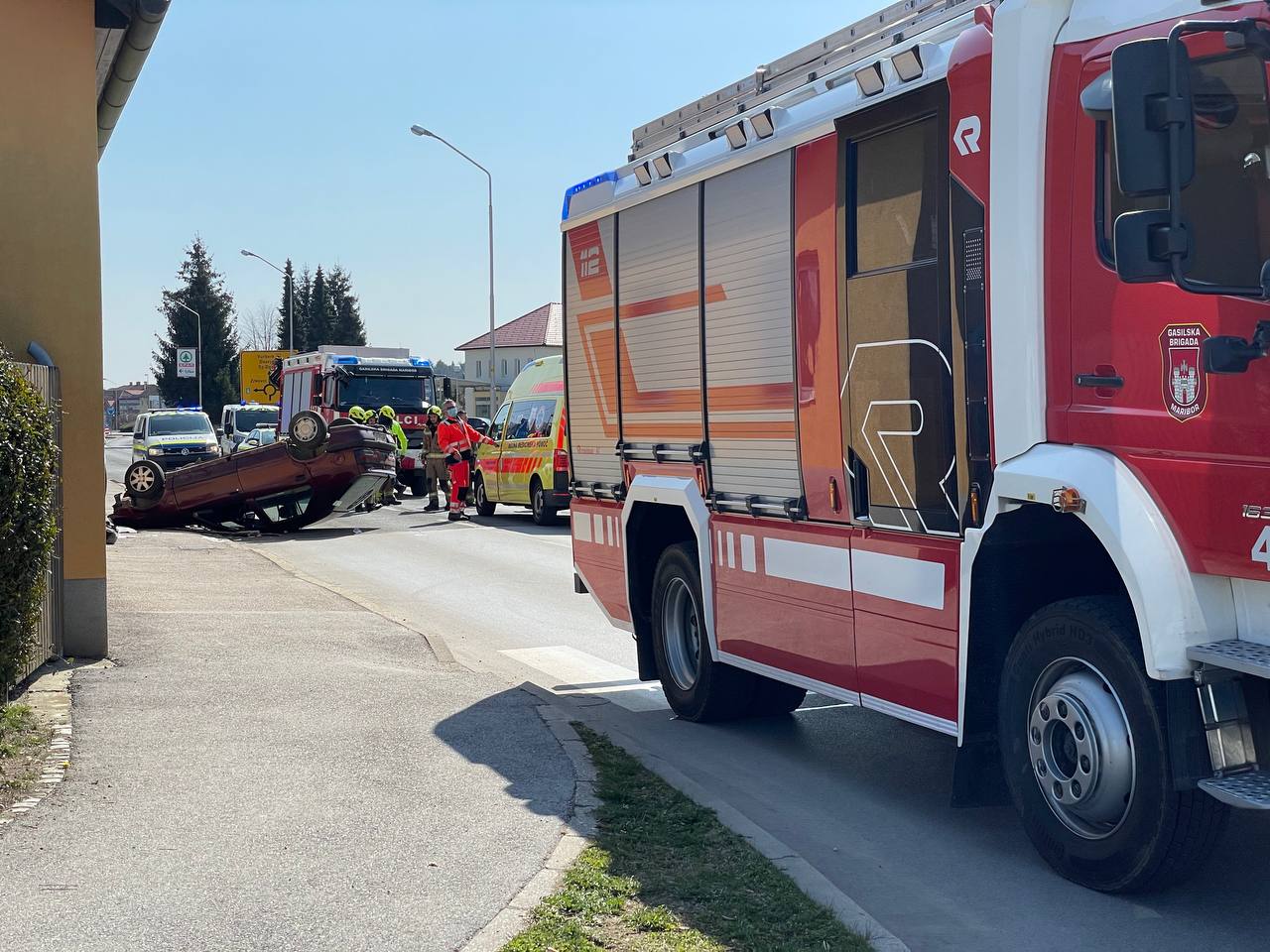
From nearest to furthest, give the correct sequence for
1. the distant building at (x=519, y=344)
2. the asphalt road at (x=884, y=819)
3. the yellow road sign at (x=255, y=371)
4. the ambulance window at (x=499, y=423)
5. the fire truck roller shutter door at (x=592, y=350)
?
the asphalt road at (x=884, y=819), the fire truck roller shutter door at (x=592, y=350), the ambulance window at (x=499, y=423), the yellow road sign at (x=255, y=371), the distant building at (x=519, y=344)

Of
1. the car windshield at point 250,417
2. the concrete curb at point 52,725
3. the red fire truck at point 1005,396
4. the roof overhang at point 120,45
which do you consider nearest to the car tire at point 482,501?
the roof overhang at point 120,45

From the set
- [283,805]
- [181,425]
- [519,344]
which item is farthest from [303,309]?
[283,805]

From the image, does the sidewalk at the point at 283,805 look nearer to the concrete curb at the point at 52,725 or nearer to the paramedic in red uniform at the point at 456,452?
the concrete curb at the point at 52,725

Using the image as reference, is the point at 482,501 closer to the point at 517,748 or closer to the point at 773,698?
the point at 773,698

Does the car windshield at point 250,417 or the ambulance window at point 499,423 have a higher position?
the car windshield at point 250,417

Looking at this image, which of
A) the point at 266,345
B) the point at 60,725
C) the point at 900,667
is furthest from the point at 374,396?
the point at 266,345

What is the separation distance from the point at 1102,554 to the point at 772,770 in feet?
8.04

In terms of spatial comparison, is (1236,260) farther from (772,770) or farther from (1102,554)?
(772,770)

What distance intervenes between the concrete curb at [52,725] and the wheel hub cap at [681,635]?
3.23 meters

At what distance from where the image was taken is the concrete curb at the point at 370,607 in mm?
10309

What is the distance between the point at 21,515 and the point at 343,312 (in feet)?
Result: 379

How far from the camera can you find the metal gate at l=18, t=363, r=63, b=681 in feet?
28.3

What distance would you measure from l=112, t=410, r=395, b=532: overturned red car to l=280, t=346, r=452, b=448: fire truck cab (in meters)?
8.70

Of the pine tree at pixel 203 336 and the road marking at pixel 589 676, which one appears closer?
the road marking at pixel 589 676
